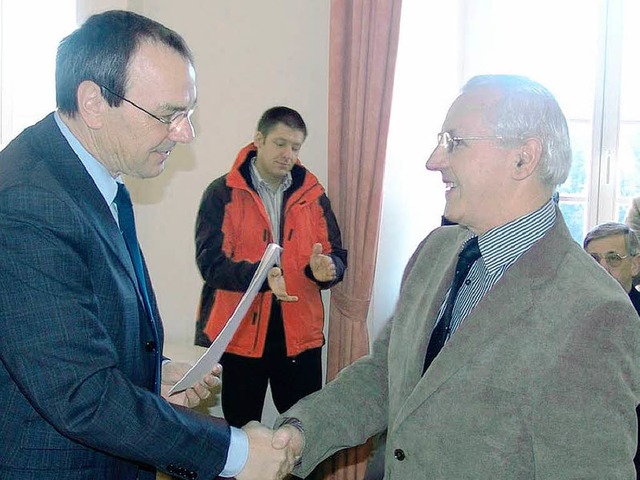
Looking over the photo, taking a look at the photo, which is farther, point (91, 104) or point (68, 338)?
point (91, 104)

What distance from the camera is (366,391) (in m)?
1.94

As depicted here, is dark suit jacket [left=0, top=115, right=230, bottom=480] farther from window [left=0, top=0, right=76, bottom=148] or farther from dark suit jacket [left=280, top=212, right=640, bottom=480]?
window [left=0, top=0, right=76, bottom=148]

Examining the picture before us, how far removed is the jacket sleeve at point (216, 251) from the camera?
330cm

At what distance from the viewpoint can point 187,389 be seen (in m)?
2.08

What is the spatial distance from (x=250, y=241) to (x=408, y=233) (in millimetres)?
1048

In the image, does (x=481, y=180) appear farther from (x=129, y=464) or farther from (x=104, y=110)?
(x=129, y=464)

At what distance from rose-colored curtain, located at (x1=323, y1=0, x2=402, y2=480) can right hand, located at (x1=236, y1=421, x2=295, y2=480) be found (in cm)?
204

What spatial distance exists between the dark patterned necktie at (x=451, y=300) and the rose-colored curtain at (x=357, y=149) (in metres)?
2.05

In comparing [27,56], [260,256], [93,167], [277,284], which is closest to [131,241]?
[93,167]

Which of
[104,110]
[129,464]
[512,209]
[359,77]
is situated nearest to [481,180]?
[512,209]

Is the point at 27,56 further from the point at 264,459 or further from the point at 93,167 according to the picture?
the point at 264,459

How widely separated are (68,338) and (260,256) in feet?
6.60

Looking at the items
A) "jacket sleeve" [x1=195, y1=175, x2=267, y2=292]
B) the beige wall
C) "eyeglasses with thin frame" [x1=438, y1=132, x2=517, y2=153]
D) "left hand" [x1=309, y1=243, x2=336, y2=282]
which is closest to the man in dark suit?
"eyeglasses with thin frame" [x1=438, y1=132, x2=517, y2=153]

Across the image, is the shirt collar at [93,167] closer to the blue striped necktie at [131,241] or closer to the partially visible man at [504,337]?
the blue striped necktie at [131,241]
